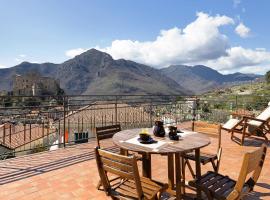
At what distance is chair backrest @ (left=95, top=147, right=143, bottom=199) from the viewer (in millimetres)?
2014

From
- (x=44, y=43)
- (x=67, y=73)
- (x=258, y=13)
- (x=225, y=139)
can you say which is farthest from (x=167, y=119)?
(x=67, y=73)

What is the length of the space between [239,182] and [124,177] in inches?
36.4

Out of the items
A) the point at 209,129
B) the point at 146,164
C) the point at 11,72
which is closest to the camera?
the point at 146,164

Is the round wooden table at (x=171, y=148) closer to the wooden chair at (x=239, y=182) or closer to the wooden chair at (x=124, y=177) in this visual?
the wooden chair at (x=239, y=182)

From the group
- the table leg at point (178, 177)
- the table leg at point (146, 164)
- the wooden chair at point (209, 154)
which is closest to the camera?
the table leg at point (178, 177)

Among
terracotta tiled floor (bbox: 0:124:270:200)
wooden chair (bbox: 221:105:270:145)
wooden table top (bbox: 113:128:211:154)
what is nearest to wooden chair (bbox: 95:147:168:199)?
wooden table top (bbox: 113:128:211:154)

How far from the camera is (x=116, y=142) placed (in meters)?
2.88

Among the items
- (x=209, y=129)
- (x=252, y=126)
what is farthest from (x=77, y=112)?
(x=252, y=126)

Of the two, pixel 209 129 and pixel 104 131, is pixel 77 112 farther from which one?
pixel 209 129

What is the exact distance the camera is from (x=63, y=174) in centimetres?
408

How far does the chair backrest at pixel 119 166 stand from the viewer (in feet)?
6.61

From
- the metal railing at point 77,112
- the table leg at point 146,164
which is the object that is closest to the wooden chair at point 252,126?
the metal railing at point 77,112

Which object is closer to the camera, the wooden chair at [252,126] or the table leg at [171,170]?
the table leg at [171,170]

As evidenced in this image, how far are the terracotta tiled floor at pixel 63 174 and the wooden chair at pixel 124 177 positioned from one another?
104cm
